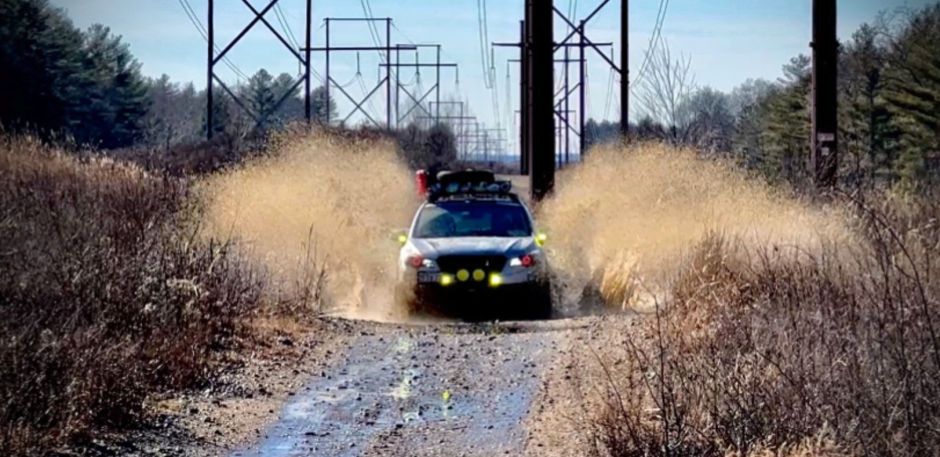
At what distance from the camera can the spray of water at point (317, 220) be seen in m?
19.1

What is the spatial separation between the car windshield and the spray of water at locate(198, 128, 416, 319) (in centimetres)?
122

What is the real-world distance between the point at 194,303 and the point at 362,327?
3671 mm

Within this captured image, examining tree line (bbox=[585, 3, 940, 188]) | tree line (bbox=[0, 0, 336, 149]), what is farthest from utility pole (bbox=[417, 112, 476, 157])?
tree line (bbox=[585, 3, 940, 188])

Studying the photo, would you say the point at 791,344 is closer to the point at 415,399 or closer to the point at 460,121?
the point at 415,399

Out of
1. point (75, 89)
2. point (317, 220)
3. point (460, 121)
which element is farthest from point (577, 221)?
point (460, 121)

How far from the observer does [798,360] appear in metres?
8.05

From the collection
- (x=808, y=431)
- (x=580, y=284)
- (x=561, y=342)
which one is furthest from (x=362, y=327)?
(x=808, y=431)

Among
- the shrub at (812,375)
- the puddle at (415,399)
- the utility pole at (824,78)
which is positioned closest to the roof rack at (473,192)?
the utility pole at (824,78)

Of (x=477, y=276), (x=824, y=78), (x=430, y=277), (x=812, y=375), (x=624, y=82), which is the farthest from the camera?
(x=624, y=82)

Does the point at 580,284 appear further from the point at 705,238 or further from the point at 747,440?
the point at 747,440

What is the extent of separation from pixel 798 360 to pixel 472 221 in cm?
1152

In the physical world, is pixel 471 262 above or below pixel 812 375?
below

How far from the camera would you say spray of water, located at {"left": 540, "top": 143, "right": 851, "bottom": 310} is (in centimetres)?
1567

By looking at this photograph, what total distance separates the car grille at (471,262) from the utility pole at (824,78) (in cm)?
496
